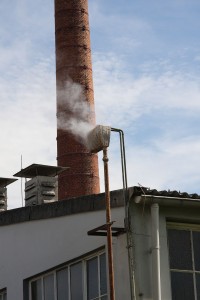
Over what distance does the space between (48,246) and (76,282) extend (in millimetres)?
940

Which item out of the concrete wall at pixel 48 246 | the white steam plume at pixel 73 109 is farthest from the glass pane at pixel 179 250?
the white steam plume at pixel 73 109

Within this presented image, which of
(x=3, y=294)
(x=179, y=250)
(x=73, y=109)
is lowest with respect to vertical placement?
(x=3, y=294)

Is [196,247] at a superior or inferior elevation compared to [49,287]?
superior

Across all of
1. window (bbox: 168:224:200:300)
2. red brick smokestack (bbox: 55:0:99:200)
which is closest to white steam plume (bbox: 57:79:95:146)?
red brick smokestack (bbox: 55:0:99:200)

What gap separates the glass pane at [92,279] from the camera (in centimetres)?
1342

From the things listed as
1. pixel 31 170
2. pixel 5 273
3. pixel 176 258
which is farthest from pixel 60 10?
pixel 176 258

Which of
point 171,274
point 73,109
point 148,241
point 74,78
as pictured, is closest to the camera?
point 148,241

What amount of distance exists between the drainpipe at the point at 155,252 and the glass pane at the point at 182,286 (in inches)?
21.4

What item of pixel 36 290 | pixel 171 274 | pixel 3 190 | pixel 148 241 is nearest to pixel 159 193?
pixel 148 241

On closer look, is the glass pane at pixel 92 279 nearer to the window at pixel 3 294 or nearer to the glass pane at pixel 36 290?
the glass pane at pixel 36 290

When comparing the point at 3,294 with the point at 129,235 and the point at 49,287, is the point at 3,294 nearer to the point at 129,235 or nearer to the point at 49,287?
the point at 49,287

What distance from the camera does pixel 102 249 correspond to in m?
13.3

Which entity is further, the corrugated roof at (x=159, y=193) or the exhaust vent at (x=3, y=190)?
the exhaust vent at (x=3, y=190)

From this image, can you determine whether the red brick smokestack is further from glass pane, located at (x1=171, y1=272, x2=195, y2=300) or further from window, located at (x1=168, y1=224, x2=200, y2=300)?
glass pane, located at (x1=171, y1=272, x2=195, y2=300)
